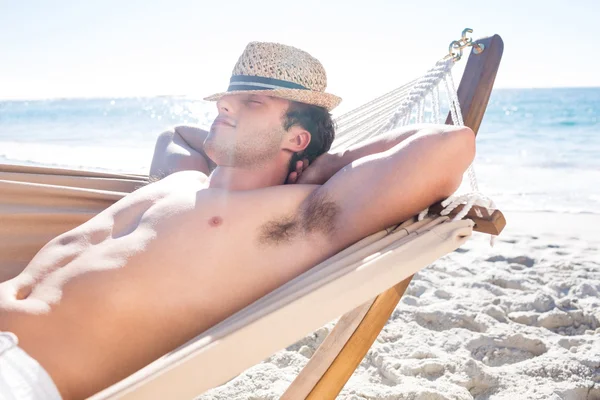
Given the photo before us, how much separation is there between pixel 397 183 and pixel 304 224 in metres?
0.24

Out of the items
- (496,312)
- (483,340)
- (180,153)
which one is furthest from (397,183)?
(496,312)

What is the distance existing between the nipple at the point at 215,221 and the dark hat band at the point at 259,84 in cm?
45

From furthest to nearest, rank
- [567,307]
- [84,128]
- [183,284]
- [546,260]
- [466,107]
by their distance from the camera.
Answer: [84,128] → [546,260] → [567,307] → [466,107] → [183,284]

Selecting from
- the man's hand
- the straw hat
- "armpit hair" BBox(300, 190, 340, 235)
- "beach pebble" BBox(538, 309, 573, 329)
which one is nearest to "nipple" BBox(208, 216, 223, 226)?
"armpit hair" BBox(300, 190, 340, 235)

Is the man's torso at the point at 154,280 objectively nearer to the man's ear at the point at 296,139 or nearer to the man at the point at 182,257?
the man at the point at 182,257

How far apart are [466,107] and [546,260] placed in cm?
214

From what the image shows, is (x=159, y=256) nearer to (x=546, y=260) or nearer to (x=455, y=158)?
(x=455, y=158)

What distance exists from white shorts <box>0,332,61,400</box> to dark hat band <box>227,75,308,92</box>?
2.87 feet

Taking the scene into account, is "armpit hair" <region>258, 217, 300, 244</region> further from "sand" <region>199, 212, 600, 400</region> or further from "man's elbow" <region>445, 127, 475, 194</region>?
"sand" <region>199, 212, 600, 400</region>

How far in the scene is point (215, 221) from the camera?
136 cm

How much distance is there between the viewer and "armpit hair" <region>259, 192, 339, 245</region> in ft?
4.38

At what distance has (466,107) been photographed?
62.6 inches

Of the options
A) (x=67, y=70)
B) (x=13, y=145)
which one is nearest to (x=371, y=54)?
(x=13, y=145)

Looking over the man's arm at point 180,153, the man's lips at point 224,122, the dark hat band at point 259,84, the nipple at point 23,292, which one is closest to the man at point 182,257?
the nipple at point 23,292
